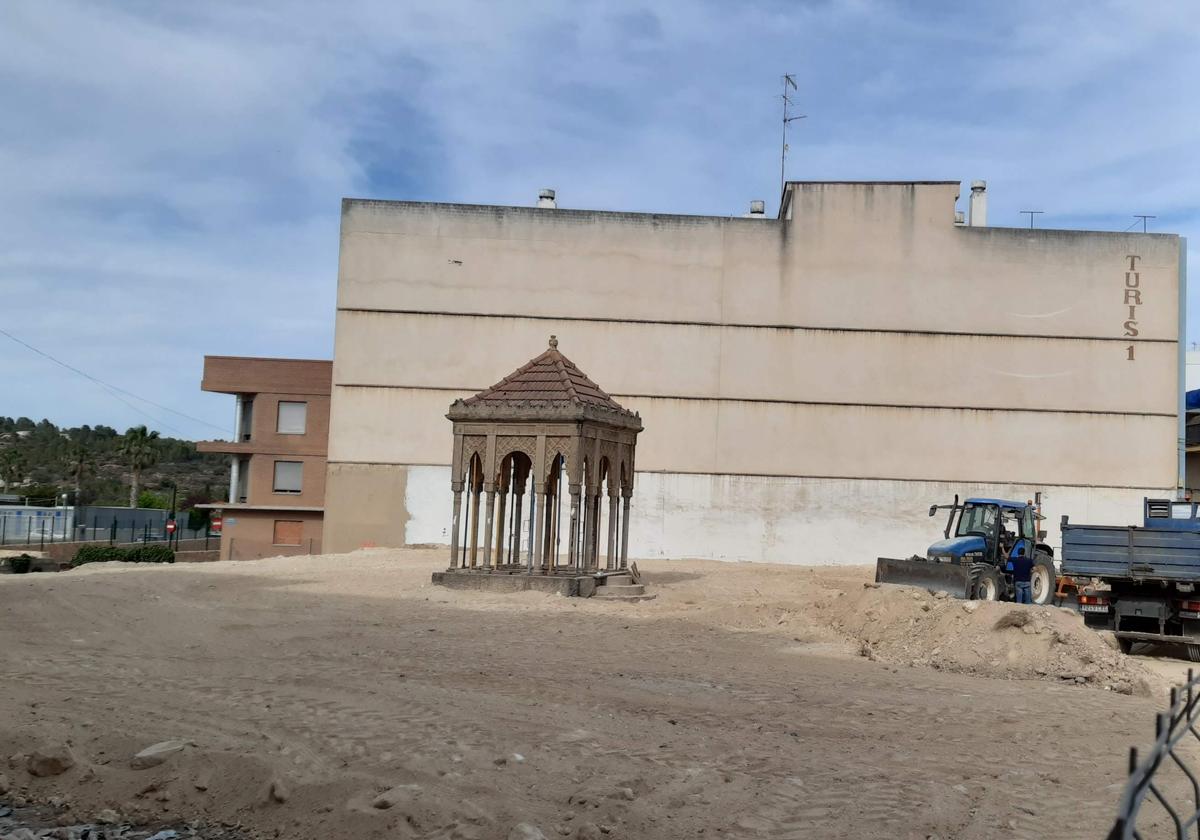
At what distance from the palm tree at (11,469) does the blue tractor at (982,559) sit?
307ft

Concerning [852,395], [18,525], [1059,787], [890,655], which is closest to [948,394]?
[852,395]

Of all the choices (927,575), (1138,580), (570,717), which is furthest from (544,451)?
(570,717)

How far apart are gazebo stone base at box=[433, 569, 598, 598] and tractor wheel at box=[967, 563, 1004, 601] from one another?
6923mm

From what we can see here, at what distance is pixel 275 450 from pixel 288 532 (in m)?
3.46

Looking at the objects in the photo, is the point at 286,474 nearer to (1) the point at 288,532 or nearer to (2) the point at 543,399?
(1) the point at 288,532

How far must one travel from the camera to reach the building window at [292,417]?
45219 millimetres

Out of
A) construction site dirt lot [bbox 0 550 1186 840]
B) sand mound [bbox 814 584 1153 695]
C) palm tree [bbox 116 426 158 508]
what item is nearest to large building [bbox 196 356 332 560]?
construction site dirt lot [bbox 0 550 1186 840]

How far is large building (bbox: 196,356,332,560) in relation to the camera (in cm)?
4347

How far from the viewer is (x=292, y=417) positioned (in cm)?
4531

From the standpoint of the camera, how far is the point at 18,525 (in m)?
59.1

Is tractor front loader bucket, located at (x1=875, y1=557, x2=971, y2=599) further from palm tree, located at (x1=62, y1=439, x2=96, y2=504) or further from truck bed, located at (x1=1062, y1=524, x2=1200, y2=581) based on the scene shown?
palm tree, located at (x1=62, y1=439, x2=96, y2=504)

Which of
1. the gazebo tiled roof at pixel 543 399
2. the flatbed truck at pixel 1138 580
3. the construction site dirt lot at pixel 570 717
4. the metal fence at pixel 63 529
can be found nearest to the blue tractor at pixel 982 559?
the flatbed truck at pixel 1138 580

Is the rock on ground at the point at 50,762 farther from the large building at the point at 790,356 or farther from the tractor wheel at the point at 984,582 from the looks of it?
the large building at the point at 790,356

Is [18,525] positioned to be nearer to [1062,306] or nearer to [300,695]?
[1062,306]
